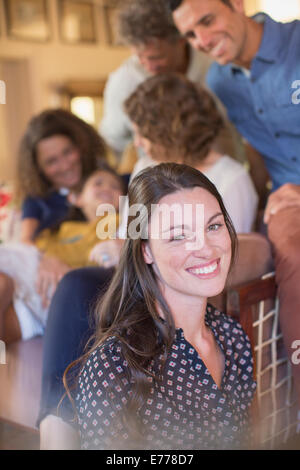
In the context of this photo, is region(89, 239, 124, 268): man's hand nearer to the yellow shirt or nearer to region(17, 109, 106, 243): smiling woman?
the yellow shirt

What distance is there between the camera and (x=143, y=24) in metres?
1.14

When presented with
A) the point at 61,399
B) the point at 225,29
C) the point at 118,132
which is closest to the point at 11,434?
the point at 61,399

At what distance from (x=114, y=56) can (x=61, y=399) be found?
1.91 metres

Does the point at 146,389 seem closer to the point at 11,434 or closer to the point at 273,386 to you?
the point at 11,434

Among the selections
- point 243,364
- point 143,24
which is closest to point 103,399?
point 243,364

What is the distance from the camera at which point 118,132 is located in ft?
4.92

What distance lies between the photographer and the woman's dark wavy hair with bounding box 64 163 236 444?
1.74 ft

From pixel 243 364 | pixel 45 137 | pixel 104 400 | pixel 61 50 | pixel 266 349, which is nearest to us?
pixel 104 400

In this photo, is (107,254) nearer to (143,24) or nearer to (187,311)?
(187,311)

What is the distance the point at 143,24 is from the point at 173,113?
0.37 meters

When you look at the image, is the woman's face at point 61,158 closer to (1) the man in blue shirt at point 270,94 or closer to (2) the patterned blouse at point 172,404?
(1) the man in blue shirt at point 270,94

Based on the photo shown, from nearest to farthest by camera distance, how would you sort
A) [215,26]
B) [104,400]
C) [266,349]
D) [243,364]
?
[104,400] → [243,364] → [266,349] → [215,26]

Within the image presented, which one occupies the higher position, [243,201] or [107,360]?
[243,201]

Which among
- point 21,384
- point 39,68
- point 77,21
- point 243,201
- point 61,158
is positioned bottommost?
point 21,384
